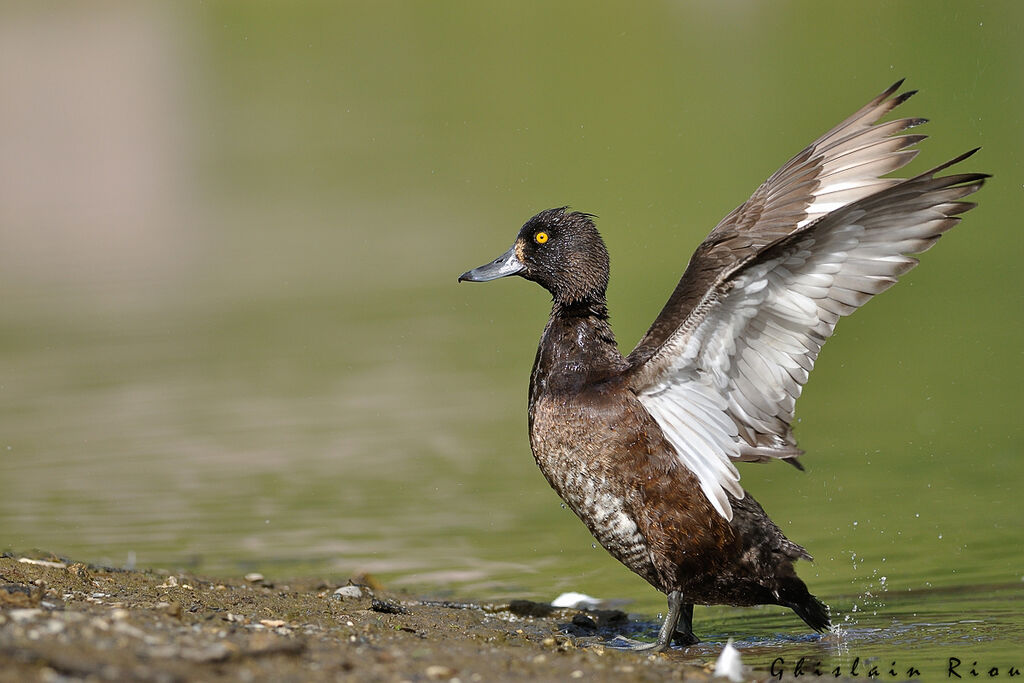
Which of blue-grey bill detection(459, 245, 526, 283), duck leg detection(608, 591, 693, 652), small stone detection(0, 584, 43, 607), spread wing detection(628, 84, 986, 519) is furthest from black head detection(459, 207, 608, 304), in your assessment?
small stone detection(0, 584, 43, 607)

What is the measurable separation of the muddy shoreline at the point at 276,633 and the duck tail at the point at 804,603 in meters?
0.61

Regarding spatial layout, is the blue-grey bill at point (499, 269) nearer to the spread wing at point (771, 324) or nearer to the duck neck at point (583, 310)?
the duck neck at point (583, 310)

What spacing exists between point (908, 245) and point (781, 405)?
0.90 m

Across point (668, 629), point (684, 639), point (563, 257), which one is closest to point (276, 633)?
point (668, 629)

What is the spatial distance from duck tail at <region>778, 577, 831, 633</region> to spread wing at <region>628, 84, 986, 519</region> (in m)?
0.47

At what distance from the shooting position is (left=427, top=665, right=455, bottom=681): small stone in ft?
14.9

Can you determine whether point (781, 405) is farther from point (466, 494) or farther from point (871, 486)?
point (466, 494)

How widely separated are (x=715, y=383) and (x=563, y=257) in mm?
1386

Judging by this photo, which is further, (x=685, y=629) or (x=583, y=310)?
(x=583, y=310)

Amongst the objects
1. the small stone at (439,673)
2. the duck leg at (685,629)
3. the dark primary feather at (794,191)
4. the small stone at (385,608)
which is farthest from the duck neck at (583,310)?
the small stone at (439,673)

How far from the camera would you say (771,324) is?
18.4 feet

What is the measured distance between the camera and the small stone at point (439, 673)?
14.9ft

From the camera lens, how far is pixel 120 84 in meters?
31.8

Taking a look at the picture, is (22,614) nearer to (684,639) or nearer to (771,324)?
(684,639)
